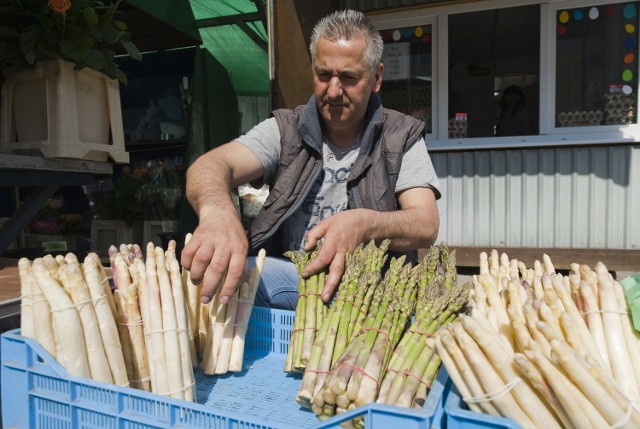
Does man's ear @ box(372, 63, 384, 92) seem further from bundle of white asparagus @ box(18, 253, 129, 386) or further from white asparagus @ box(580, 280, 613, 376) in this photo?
bundle of white asparagus @ box(18, 253, 129, 386)

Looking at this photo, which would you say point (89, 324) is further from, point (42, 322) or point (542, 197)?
point (542, 197)

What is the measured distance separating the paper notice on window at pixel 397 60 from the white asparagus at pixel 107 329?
5.71 meters

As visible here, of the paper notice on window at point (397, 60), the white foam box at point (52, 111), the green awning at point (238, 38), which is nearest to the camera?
the white foam box at point (52, 111)

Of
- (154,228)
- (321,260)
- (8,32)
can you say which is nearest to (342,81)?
(321,260)

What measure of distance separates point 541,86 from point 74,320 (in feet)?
19.9

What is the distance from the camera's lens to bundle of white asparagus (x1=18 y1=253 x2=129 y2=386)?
1.48m

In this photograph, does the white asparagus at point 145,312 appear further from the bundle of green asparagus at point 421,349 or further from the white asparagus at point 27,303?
the bundle of green asparagus at point 421,349

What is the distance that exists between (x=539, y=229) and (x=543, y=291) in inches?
190

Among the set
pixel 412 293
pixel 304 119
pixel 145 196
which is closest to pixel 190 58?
pixel 145 196

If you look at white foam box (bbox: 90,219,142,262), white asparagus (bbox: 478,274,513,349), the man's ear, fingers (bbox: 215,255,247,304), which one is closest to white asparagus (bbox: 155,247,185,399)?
fingers (bbox: 215,255,247,304)

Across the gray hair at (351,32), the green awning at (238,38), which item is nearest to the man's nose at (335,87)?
the gray hair at (351,32)

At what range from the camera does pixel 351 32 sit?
2.52 meters

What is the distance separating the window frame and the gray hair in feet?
12.3

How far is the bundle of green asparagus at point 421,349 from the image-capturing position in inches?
54.7
